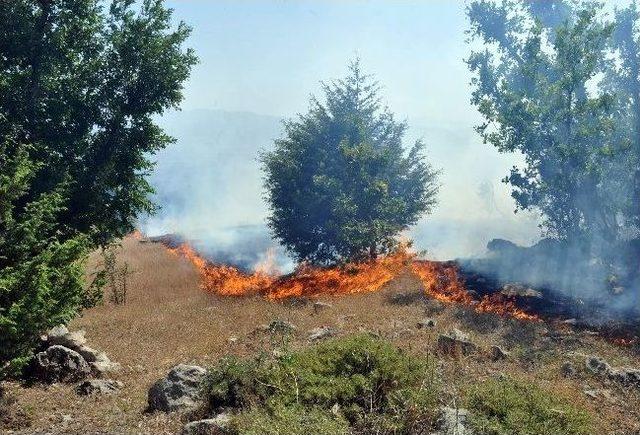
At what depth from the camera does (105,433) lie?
8.84 metres

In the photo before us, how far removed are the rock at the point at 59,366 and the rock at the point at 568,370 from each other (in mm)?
11293

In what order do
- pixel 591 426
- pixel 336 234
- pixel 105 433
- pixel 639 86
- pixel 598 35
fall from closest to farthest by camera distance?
pixel 591 426 → pixel 105 433 → pixel 598 35 → pixel 336 234 → pixel 639 86

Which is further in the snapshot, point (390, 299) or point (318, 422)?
point (390, 299)

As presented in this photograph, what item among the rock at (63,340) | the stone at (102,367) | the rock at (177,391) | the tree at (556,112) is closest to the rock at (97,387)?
the stone at (102,367)

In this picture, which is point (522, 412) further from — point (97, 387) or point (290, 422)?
point (97, 387)

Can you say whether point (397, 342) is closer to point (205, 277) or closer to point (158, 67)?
point (158, 67)

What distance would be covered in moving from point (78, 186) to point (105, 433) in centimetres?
863

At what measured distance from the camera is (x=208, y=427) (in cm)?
805

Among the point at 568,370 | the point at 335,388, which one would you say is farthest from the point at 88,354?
the point at 568,370

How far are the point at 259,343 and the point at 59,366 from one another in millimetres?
5187

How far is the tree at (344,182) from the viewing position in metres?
26.4

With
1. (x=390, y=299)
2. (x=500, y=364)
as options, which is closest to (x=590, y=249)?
(x=390, y=299)

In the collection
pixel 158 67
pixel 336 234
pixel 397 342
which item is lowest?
pixel 397 342

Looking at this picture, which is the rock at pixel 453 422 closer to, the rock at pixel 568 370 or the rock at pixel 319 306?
the rock at pixel 568 370
